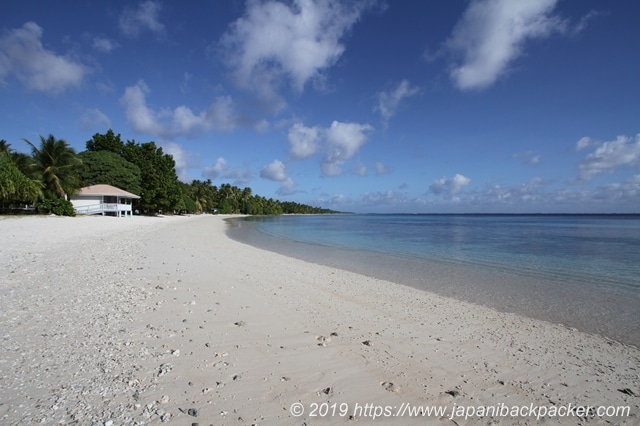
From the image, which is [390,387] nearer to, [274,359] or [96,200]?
[274,359]

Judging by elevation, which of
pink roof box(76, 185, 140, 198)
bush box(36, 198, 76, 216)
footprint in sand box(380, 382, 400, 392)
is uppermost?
pink roof box(76, 185, 140, 198)

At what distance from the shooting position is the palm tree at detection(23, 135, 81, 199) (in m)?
37.7

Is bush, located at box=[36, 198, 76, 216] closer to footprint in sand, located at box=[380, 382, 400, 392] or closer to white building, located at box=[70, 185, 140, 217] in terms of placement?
white building, located at box=[70, 185, 140, 217]

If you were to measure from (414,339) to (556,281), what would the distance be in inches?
356

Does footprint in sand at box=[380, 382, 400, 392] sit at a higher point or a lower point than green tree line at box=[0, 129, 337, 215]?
lower

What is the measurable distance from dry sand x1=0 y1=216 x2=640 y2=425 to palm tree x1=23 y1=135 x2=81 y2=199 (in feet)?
130

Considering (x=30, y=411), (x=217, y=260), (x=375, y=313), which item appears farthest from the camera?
(x=217, y=260)

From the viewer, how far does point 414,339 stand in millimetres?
4977

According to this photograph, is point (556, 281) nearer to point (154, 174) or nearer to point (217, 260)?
point (217, 260)

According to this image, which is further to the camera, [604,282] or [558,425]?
[604,282]

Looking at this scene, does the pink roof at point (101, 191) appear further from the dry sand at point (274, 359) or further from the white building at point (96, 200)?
the dry sand at point (274, 359)

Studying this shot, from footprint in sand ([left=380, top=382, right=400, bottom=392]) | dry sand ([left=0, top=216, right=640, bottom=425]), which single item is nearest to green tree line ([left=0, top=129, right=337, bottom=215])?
dry sand ([left=0, top=216, right=640, bottom=425])

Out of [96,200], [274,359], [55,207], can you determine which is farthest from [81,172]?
[274,359]

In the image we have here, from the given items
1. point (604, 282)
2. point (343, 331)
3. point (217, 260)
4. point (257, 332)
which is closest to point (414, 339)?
point (343, 331)
